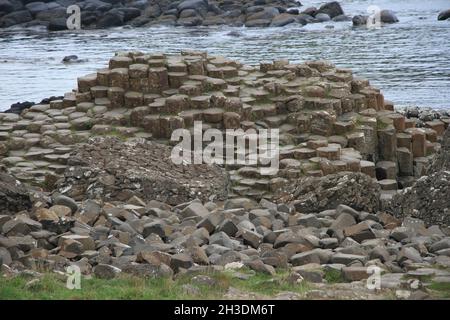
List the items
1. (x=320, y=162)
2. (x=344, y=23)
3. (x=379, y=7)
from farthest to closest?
(x=379, y=7) → (x=344, y=23) → (x=320, y=162)

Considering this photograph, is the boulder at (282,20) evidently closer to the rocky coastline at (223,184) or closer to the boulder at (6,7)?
the boulder at (6,7)

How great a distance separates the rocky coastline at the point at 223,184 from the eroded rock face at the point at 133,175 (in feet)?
0.08

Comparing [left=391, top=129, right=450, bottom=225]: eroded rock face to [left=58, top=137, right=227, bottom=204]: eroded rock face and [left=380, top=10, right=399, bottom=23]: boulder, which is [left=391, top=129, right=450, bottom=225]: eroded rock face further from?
[left=380, top=10, right=399, bottom=23]: boulder

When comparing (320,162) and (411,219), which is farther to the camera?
(320,162)

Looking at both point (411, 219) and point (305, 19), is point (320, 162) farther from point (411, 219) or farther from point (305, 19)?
point (305, 19)

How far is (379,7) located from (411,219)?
4984cm

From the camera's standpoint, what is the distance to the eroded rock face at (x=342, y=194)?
15148 mm

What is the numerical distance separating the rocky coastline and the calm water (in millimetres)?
11179

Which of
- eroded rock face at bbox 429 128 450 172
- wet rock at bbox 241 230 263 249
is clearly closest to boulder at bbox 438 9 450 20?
eroded rock face at bbox 429 128 450 172

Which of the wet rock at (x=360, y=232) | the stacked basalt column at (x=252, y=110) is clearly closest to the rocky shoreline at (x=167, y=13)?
the stacked basalt column at (x=252, y=110)

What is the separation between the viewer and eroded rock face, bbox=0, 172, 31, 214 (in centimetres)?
1430
